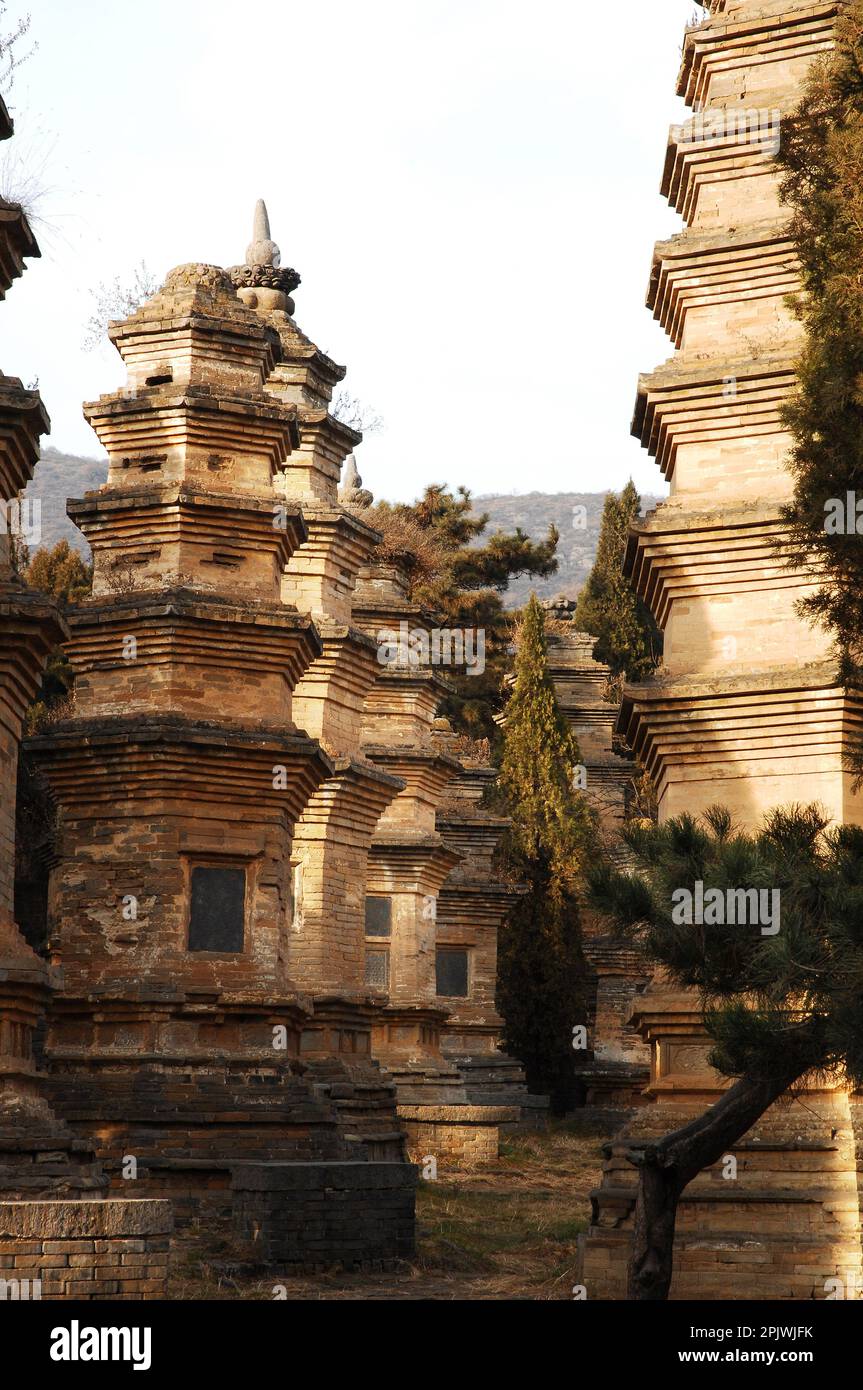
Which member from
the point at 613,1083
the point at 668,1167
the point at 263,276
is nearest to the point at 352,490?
the point at 263,276

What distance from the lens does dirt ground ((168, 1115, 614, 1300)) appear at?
15594 millimetres

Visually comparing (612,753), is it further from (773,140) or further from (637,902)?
(637,902)

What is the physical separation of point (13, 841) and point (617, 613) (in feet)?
132

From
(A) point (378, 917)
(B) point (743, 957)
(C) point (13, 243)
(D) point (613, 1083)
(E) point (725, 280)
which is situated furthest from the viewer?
(D) point (613, 1083)

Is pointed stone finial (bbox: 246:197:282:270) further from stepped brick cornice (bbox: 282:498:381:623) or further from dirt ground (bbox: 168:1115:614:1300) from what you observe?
dirt ground (bbox: 168:1115:614:1300)

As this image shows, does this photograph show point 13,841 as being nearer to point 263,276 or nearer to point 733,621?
point 733,621

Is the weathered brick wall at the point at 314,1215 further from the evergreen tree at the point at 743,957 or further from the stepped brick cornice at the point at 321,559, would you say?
the stepped brick cornice at the point at 321,559

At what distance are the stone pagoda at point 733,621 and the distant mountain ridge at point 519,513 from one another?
87391mm

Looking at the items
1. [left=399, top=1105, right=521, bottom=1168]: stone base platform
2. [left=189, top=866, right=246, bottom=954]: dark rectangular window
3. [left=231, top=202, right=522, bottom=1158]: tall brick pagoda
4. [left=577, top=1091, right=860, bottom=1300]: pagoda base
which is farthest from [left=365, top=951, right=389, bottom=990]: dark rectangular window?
[left=577, top=1091, right=860, bottom=1300]: pagoda base

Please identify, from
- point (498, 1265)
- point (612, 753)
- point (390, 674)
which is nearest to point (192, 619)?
point (498, 1265)

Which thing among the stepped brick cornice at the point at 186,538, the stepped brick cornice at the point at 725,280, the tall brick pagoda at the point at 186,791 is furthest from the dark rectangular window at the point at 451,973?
the stepped brick cornice at the point at 725,280

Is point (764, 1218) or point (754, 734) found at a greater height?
point (754, 734)

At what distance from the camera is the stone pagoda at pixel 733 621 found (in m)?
14.9

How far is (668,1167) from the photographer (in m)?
13.5
